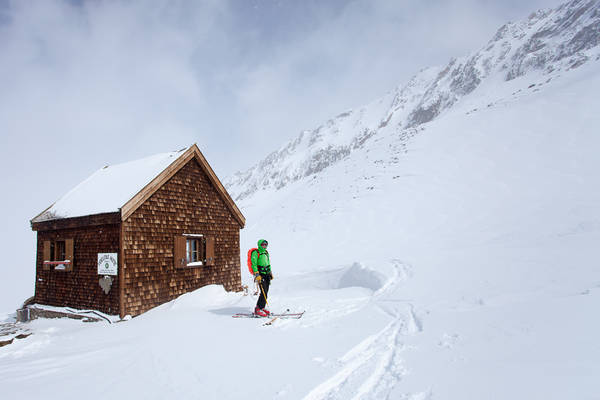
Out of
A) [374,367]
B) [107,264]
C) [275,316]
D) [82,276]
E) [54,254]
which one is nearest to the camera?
[374,367]

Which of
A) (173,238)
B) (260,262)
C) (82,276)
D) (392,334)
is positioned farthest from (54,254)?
(392,334)

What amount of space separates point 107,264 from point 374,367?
897cm

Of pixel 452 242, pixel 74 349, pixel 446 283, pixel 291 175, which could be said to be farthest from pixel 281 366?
pixel 291 175

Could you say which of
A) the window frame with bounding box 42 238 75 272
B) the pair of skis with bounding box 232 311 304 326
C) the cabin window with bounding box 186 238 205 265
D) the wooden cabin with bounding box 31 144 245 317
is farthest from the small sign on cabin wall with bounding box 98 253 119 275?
the pair of skis with bounding box 232 311 304 326

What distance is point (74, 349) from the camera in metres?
6.71

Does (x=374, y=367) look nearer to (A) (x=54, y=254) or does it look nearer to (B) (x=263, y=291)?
(B) (x=263, y=291)

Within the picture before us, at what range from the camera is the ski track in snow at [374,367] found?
12.7 feet

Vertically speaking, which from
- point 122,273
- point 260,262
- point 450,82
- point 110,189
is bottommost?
point 260,262

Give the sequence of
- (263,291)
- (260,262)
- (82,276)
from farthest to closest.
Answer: (82,276) → (260,262) → (263,291)

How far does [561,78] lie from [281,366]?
53.8 metres

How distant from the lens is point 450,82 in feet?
343

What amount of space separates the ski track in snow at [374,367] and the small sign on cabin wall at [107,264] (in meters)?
7.98

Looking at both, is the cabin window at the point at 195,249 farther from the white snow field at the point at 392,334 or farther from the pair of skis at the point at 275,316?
the pair of skis at the point at 275,316

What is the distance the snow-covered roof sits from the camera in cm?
1071
